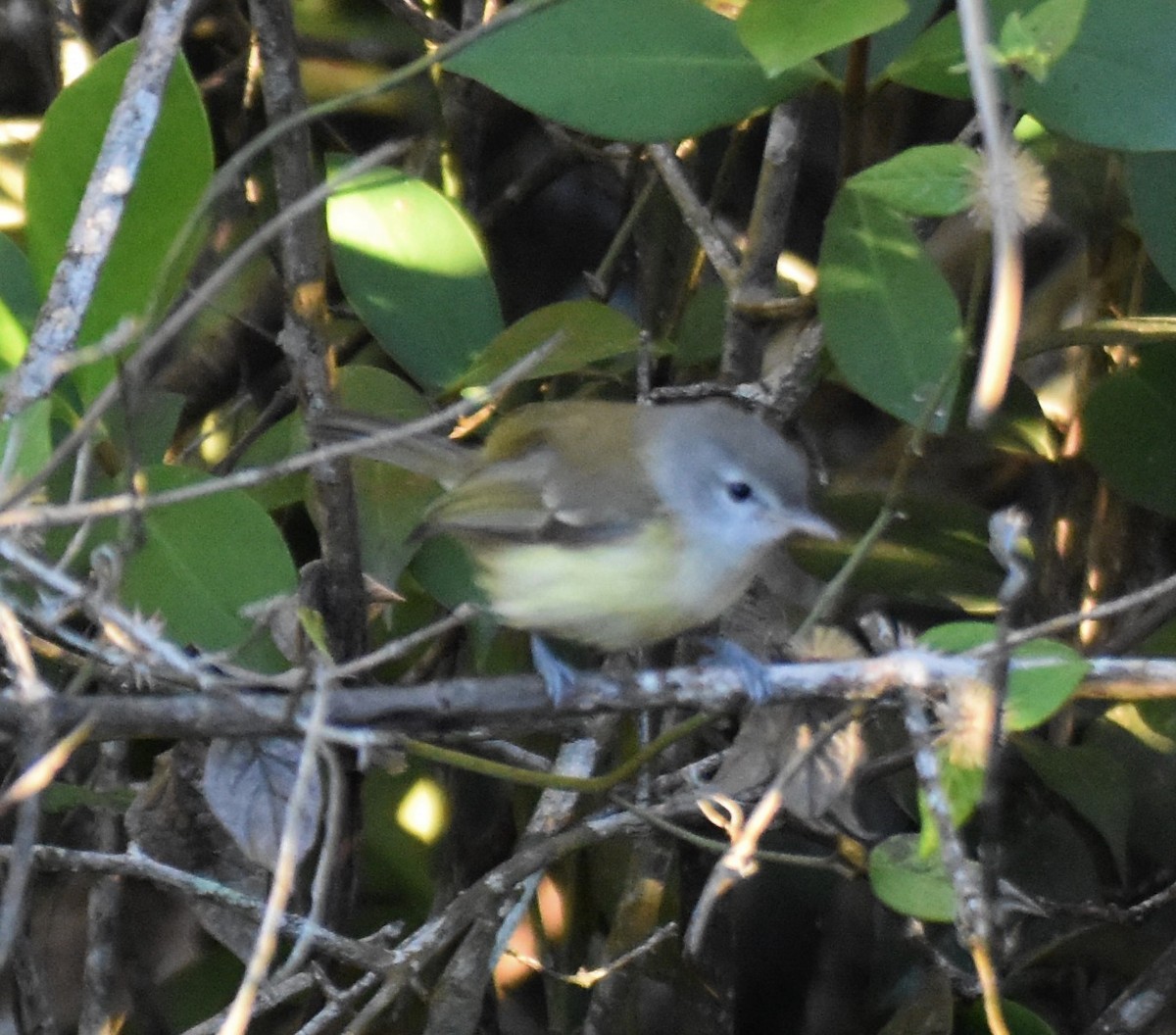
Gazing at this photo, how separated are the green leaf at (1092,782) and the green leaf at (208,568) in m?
1.04

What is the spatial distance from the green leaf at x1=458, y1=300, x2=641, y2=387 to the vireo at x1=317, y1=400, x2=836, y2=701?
178 mm

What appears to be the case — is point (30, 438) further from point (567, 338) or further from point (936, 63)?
point (936, 63)

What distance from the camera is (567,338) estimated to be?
1.95 meters

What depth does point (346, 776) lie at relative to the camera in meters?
2.07

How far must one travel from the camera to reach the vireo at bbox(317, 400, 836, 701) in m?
1.99

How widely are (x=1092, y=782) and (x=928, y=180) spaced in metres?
0.96

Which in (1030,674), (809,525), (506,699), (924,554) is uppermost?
(1030,674)

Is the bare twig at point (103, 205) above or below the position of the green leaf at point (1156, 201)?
above

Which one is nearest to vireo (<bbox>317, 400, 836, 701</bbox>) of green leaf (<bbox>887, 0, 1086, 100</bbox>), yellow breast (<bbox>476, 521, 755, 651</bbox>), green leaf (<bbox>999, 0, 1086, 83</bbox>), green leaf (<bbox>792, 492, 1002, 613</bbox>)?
yellow breast (<bbox>476, 521, 755, 651</bbox>)

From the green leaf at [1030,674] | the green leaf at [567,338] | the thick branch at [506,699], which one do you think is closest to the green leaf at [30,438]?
the thick branch at [506,699]

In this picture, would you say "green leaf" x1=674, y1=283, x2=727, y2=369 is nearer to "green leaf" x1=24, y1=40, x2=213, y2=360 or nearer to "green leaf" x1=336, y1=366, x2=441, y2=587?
"green leaf" x1=336, y1=366, x2=441, y2=587

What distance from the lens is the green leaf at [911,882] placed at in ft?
4.81

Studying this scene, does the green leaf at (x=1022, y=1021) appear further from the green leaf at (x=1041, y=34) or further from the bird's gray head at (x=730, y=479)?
the green leaf at (x=1041, y=34)

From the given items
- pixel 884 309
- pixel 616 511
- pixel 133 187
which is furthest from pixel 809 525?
pixel 133 187
